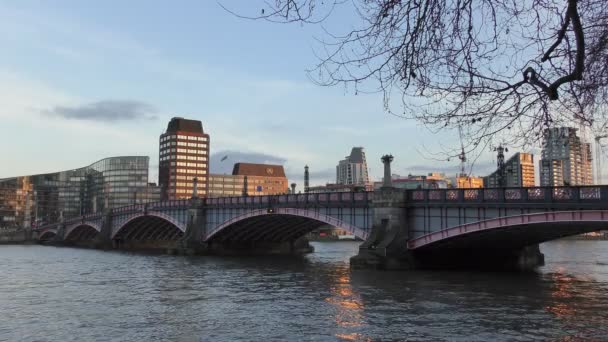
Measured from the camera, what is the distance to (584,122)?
8438 mm

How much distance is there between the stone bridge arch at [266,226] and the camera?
63.2 meters

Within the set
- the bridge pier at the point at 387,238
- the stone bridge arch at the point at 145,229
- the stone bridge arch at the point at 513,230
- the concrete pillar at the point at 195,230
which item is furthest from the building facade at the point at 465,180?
the stone bridge arch at the point at 145,229

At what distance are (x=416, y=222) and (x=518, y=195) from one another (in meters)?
10.2

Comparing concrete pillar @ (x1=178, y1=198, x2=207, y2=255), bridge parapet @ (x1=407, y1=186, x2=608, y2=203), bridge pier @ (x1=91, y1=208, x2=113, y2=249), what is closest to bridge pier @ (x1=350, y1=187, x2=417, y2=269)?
bridge parapet @ (x1=407, y1=186, x2=608, y2=203)

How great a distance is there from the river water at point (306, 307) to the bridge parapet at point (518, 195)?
223 inches

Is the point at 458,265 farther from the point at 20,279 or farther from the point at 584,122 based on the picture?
the point at 584,122

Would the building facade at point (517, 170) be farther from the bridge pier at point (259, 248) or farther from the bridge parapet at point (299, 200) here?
the bridge pier at point (259, 248)

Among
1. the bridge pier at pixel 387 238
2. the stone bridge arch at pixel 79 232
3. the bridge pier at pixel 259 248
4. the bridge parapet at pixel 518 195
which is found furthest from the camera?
the stone bridge arch at pixel 79 232

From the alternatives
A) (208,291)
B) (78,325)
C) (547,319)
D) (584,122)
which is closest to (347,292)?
(208,291)

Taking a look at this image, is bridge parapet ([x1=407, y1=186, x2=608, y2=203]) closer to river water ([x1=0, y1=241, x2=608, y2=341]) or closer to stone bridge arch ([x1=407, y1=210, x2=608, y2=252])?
stone bridge arch ([x1=407, y1=210, x2=608, y2=252])

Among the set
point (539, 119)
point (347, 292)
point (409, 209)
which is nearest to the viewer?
point (539, 119)

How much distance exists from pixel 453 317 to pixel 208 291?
16.1 meters

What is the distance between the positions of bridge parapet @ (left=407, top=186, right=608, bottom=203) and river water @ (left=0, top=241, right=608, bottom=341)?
18.6ft

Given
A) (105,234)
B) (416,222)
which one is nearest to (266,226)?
(416,222)
